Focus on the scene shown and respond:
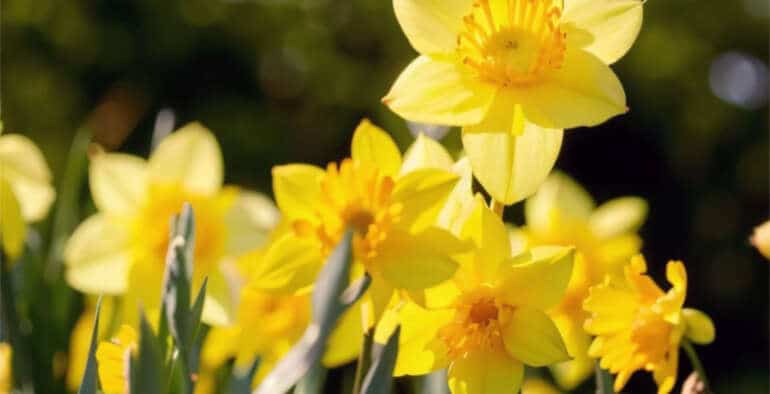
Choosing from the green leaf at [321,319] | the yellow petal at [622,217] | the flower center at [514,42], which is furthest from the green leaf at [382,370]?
the yellow petal at [622,217]

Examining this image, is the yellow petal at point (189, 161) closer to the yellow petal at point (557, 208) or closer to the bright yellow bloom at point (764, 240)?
the yellow petal at point (557, 208)

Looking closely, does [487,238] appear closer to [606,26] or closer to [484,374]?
[484,374]

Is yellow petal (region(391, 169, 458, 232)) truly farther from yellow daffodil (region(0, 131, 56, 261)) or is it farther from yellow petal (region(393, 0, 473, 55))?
yellow daffodil (region(0, 131, 56, 261))

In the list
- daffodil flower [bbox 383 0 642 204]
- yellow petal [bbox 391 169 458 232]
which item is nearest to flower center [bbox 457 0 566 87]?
daffodil flower [bbox 383 0 642 204]

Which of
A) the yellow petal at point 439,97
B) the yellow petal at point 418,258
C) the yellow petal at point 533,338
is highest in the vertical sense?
the yellow petal at point 439,97

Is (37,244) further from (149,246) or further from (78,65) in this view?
(78,65)

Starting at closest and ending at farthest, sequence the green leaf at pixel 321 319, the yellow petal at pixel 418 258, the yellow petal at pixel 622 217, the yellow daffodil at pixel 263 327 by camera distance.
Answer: the green leaf at pixel 321 319 → the yellow petal at pixel 418 258 → the yellow daffodil at pixel 263 327 → the yellow petal at pixel 622 217

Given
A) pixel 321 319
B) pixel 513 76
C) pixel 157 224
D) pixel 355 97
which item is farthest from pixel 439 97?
pixel 355 97

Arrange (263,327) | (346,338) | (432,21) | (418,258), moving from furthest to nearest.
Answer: (263,327) < (346,338) < (432,21) < (418,258)
